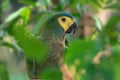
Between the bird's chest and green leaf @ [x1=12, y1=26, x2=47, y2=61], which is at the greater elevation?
the bird's chest

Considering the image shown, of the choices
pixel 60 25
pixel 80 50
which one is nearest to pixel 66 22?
pixel 60 25

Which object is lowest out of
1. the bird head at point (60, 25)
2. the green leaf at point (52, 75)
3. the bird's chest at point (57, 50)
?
the green leaf at point (52, 75)

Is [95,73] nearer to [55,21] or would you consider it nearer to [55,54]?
[55,54]

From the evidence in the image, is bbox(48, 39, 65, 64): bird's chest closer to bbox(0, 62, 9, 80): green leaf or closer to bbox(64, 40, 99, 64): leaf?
bbox(0, 62, 9, 80): green leaf

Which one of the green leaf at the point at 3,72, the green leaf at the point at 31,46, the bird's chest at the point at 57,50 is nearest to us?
the green leaf at the point at 31,46

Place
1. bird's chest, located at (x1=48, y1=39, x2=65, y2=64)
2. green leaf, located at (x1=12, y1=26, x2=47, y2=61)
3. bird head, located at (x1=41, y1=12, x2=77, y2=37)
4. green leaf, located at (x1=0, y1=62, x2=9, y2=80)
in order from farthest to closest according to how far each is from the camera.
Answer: bird head, located at (x1=41, y1=12, x2=77, y2=37) < bird's chest, located at (x1=48, y1=39, x2=65, y2=64) < green leaf, located at (x1=0, y1=62, x2=9, y2=80) < green leaf, located at (x1=12, y1=26, x2=47, y2=61)

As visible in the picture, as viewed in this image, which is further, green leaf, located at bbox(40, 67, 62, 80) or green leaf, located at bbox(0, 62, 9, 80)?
green leaf, located at bbox(0, 62, 9, 80)

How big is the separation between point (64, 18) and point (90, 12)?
54cm

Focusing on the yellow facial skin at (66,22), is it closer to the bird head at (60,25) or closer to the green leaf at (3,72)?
the bird head at (60,25)

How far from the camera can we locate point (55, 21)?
770 mm

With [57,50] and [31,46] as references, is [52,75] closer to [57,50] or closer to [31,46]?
[31,46]

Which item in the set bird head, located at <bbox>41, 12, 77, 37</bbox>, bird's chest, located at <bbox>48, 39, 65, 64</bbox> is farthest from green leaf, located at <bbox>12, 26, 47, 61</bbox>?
bird head, located at <bbox>41, 12, 77, 37</bbox>

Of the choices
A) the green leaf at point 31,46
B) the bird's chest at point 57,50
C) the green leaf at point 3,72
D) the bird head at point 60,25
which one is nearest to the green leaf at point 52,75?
the green leaf at point 31,46

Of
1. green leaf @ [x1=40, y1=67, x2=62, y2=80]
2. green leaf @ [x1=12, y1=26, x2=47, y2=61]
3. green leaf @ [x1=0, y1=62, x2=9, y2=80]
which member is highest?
green leaf @ [x1=0, y1=62, x2=9, y2=80]
